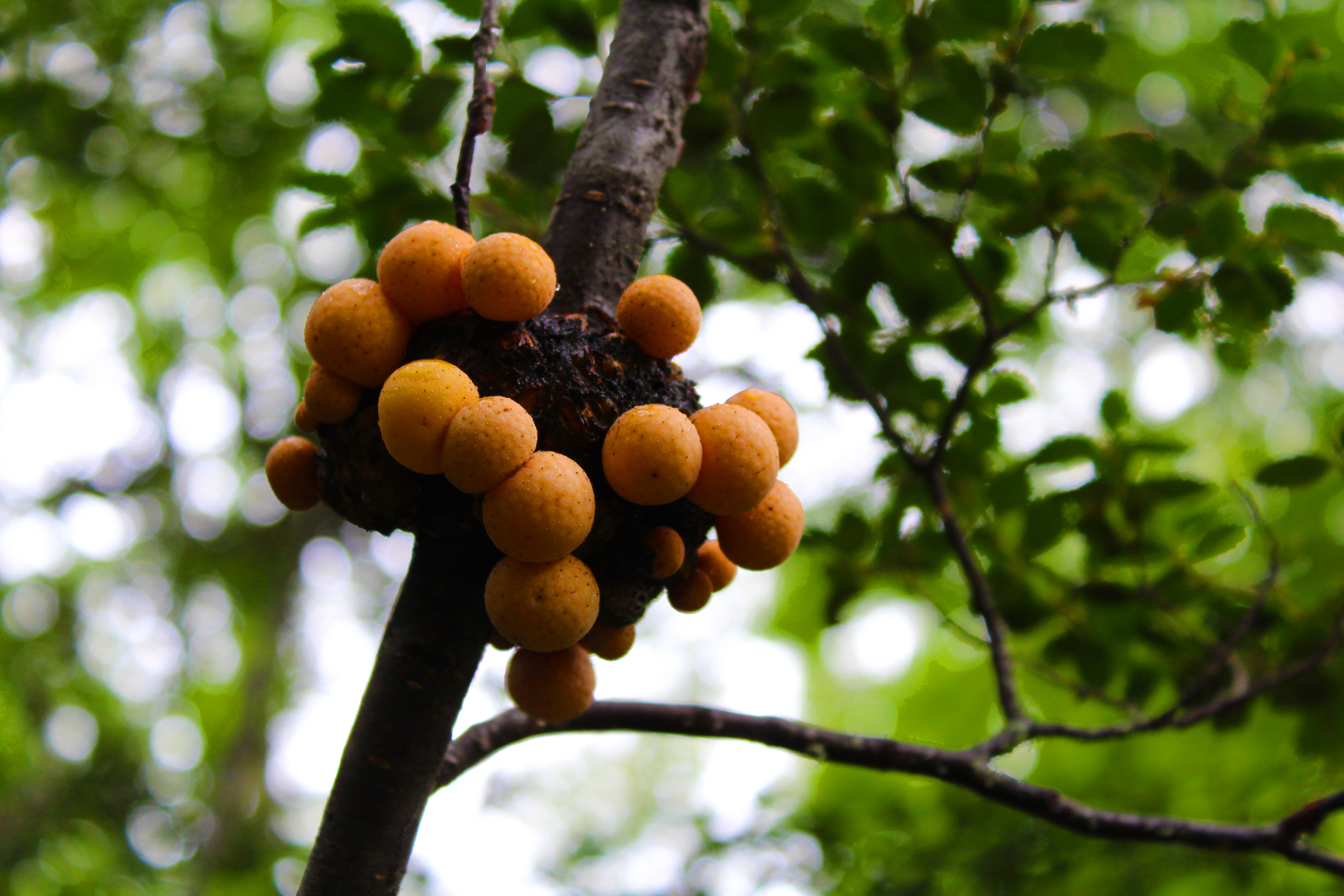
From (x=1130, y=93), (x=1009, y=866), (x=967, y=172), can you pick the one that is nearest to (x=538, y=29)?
(x=967, y=172)

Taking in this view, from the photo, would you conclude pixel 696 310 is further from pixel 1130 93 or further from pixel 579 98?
pixel 1130 93

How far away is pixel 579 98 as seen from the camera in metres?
2.02

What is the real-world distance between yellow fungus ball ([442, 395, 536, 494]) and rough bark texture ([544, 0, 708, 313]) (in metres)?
0.33

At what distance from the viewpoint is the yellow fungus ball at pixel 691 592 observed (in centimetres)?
135

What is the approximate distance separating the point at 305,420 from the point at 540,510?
0.49 m

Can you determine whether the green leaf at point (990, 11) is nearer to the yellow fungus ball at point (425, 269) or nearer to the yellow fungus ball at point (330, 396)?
the yellow fungus ball at point (425, 269)

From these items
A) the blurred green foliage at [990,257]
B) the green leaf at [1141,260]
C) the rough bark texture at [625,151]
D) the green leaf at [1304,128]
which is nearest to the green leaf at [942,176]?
the blurred green foliage at [990,257]

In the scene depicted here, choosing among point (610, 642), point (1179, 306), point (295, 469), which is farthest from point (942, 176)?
point (295, 469)

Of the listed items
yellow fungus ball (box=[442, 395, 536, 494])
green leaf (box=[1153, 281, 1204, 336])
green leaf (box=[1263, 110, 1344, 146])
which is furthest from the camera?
green leaf (box=[1153, 281, 1204, 336])

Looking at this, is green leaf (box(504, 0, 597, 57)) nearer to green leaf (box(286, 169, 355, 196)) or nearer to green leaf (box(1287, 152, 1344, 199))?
green leaf (box(286, 169, 355, 196))

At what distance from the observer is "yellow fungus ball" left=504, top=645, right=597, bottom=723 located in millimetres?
1293

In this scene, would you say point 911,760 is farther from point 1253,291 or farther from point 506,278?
point 1253,291

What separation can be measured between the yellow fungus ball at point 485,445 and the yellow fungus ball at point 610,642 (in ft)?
1.35

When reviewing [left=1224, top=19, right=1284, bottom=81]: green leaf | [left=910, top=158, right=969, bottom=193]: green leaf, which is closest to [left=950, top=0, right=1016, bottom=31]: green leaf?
[left=910, top=158, right=969, bottom=193]: green leaf
